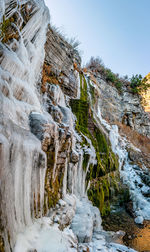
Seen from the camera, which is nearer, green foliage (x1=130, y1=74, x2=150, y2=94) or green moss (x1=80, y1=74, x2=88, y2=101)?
green moss (x1=80, y1=74, x2=88, y2=101)

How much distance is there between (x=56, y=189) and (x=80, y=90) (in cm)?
581

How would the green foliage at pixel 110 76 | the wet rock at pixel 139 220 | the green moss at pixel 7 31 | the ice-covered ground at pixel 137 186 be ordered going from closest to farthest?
the green moss at pixel 7 31
the wet rock at pixel 139 220
the ice-covered ground at pixel 137 186
the green foliage at pixel 110 76

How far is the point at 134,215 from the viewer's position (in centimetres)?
514

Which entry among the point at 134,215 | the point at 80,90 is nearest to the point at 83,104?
the point at 80,90

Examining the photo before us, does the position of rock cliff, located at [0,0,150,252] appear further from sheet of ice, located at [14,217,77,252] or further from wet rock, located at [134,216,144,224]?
wet rock, located at [134,216,144,224]

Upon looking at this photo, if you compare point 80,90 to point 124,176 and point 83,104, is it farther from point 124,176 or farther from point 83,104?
point 124,176

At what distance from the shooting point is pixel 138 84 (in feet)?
57.9

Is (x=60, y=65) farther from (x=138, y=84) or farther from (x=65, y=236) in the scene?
(x=138, y=84)

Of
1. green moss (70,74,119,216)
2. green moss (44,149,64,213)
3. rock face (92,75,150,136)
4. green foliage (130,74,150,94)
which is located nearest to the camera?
green moss (44,149,64,213)

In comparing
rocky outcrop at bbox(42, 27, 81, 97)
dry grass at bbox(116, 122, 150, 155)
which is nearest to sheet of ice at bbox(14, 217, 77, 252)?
rocky outcrop at bbox(42, 27, 81, 97)

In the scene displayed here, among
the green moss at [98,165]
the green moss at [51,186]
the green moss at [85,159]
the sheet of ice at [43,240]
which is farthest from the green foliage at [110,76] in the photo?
the sheet of ice at [43,240]

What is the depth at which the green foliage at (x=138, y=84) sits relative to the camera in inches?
687

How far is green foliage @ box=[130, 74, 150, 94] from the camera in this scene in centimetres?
1745

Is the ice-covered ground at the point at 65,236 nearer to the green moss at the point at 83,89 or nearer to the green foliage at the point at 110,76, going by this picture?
the green moss at the point at 83,89
